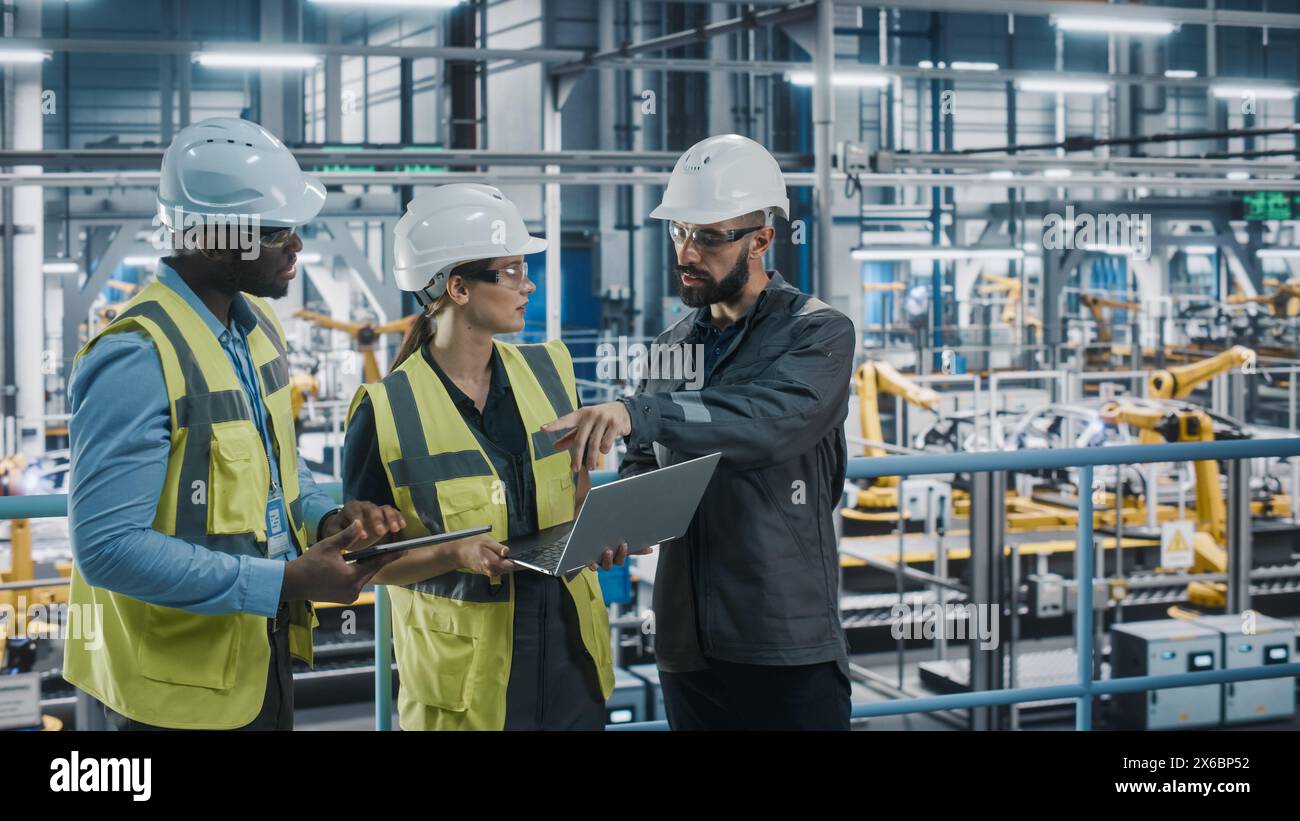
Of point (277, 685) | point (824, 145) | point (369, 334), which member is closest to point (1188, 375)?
point (824, 145)

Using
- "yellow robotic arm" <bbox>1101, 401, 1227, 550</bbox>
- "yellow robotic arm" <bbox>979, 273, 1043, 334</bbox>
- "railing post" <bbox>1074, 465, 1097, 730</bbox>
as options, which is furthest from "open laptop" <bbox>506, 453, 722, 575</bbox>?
"yellow robotic arm" <bbox>979, 273, 1043, 334</bbox>

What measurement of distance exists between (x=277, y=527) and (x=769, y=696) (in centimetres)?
86

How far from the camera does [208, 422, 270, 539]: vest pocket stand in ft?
5.81

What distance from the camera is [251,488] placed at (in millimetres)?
1811

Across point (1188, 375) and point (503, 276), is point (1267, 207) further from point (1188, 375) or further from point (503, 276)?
point (503, 276)

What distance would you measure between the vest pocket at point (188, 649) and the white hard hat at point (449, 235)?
69cm

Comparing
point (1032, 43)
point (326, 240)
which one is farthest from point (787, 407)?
point (1032, 43)

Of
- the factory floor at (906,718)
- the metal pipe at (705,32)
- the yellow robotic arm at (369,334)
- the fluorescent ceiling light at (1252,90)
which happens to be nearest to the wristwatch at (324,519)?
the metal pipe at (705,32)

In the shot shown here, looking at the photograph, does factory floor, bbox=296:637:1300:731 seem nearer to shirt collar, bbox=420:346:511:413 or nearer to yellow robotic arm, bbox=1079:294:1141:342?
shirt collar, bbox=420:346:511:413

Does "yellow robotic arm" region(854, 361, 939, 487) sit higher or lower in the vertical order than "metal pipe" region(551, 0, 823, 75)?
lower

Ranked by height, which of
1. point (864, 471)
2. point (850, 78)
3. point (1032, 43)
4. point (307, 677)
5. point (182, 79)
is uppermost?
point (1032, 43)

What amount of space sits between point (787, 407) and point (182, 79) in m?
20.4

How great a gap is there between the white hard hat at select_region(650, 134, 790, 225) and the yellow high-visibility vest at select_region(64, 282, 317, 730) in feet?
2.77

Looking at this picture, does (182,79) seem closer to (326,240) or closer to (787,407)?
(326,240)
